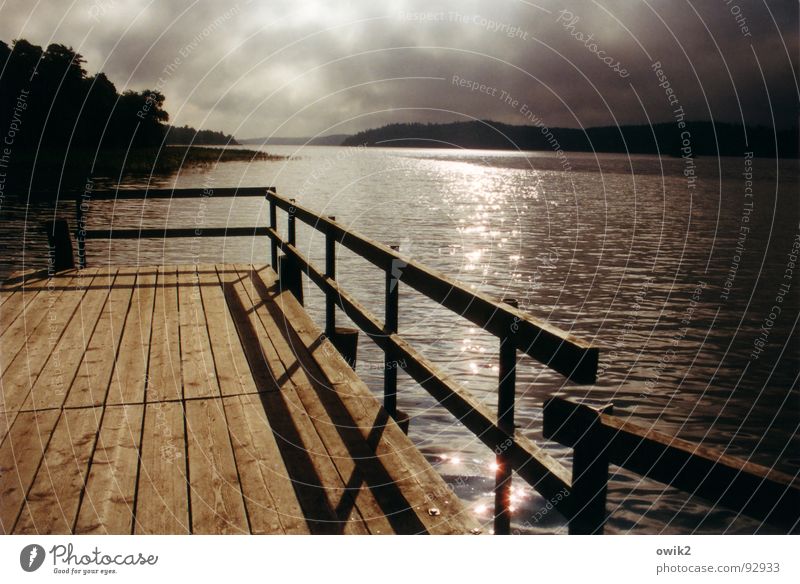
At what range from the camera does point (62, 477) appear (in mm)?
3932

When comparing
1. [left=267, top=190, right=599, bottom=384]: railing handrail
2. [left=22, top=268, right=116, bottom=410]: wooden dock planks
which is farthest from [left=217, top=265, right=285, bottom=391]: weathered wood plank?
[left=22, top=268, right=116, bottom=410]: wooden dock planks

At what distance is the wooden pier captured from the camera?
140 inches

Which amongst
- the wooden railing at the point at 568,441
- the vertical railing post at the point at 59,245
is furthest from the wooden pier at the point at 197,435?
the vertical railing post at the point at 59,245

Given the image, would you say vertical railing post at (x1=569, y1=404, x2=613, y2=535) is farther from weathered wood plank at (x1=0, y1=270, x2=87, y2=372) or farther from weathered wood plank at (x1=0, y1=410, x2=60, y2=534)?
weathered wood plank at (x1=0, y1=270, x2=87, y2=372)

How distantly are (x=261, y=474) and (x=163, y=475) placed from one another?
0.55 metres

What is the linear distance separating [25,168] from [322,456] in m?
65.9

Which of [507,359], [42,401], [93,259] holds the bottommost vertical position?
[93,259]

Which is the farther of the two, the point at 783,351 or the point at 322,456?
the point at 783,351

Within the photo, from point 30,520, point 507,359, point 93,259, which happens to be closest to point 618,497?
point 507,359

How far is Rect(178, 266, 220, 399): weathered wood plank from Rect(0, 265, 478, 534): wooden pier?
0.9 inches

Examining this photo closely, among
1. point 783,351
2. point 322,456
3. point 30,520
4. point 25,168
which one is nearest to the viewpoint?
point 30,520

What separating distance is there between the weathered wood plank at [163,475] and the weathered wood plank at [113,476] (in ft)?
0.17

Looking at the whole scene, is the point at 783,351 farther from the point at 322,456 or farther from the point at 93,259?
the point at 93,259
